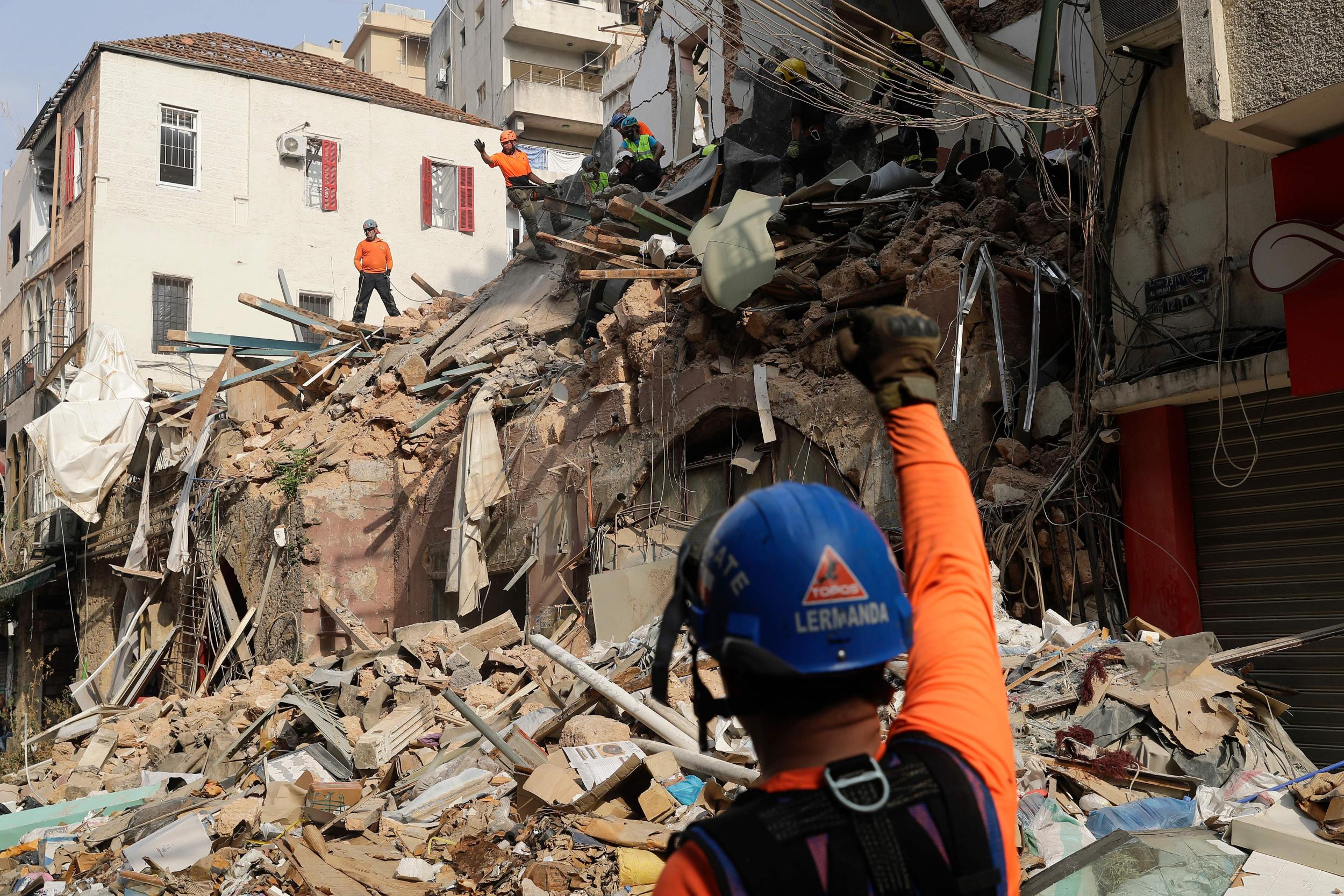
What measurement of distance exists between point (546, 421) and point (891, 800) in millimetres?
11141

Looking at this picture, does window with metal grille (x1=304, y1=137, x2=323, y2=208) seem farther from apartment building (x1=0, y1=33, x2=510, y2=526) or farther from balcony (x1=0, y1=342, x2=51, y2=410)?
balcony (x1=0, y1=342, x2=51, y2=410)

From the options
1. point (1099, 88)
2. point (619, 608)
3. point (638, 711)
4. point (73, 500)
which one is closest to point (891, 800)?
point (638, 711)

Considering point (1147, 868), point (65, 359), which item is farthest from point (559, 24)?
point (1147, 868)

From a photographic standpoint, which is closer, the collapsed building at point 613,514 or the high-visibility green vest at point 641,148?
the collapsed building at point 613,514

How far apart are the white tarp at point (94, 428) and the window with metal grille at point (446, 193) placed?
1015cm

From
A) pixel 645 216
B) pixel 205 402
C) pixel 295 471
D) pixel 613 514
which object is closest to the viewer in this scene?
pixel 613 514

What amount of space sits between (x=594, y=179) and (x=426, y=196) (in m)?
9.60

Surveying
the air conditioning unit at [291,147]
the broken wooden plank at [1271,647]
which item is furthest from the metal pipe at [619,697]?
the air conditioning unit at [291,147]

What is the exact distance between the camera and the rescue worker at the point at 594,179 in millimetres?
17750

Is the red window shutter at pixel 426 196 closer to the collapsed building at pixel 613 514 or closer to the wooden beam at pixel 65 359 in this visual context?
the wooden beam at pixel 65 359

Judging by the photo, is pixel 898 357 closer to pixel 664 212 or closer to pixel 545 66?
pixel 664 212

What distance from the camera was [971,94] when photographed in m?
7.77

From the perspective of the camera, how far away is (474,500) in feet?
40.1

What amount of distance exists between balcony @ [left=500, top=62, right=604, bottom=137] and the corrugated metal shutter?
27.0 meters
